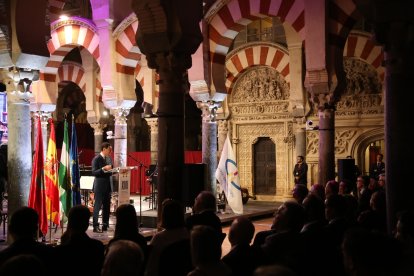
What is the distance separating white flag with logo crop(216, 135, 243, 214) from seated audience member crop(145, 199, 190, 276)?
6.23 metres

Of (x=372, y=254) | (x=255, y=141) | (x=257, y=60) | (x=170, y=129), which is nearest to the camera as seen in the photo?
(x=372, y=254)

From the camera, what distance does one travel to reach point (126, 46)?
11367 millimetres

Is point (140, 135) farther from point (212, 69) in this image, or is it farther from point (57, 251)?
point (57, 251)

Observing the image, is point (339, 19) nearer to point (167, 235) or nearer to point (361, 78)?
point (361, 78)

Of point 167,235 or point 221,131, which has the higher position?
point 221,131

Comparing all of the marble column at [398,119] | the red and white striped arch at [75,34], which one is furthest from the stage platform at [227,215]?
the marble column at [398,119]

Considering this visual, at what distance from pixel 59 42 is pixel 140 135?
847 cm

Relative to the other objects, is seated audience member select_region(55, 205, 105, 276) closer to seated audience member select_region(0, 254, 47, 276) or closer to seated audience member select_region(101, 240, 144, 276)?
seated audience member select_region(101, 240, 144, 276)

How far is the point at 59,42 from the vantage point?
1198 centimetres

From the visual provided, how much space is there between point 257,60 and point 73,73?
6015 mm

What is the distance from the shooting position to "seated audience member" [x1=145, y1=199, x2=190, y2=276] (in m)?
3.36

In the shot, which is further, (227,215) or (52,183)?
(227,215)

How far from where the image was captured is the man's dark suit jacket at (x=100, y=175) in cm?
787

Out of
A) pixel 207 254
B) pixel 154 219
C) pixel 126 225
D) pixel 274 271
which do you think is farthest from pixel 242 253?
pixel 154 219
